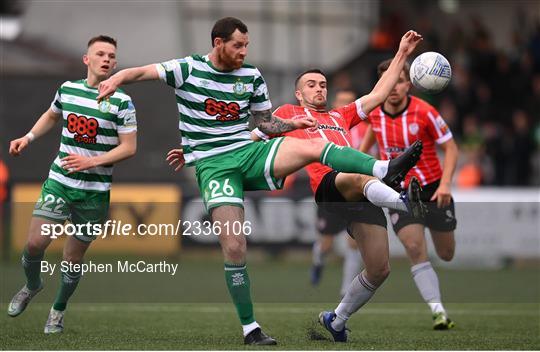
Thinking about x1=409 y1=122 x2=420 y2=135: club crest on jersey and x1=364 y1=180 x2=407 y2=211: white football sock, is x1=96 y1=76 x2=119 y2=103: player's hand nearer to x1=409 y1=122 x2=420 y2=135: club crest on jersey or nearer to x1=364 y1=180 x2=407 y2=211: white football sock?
x1=364 y1=180 x2=407 y2=211: white football sock

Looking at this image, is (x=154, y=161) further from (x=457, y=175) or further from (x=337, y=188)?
(x=337, y=188)

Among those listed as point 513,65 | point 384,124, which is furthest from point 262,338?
point 513,65

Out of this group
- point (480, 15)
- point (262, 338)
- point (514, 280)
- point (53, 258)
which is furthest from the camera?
point (480, 15)

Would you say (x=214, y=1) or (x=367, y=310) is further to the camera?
(x=214, y=1)

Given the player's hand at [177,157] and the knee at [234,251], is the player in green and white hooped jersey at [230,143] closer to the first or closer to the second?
the knee at [234,251]

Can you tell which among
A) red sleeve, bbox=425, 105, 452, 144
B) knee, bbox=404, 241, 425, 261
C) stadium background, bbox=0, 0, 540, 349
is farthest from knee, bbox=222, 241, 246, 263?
stadium background, bbox=0, 0, 540, 349

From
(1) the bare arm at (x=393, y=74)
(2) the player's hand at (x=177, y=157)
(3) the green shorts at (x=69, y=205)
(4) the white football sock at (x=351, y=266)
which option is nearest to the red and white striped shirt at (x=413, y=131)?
(1) the bare arm at (x=393, y=74)

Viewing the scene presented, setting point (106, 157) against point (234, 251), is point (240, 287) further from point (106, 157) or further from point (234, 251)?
point (106, 157)

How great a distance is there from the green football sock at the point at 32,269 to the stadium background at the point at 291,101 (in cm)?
208

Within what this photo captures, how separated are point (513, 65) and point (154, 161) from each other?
7.83 meters

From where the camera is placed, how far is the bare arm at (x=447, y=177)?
9.79 m

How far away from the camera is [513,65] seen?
22531mm

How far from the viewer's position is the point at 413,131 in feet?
33.3

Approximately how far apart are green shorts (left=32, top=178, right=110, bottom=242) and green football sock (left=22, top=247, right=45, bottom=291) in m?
0.34
